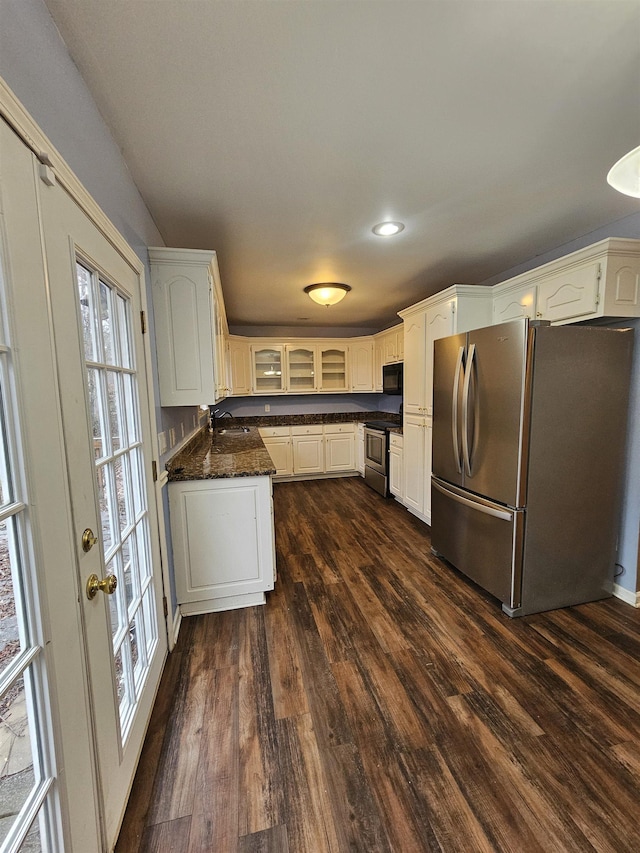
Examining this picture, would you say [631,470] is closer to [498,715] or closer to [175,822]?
[498,715]

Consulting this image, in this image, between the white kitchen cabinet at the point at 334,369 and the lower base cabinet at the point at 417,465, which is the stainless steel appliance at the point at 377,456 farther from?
the white kitchen cabinet at the point at 334,369

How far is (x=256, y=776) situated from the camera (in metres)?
1.27

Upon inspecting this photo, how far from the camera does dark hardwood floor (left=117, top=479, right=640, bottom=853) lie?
111 centimetres

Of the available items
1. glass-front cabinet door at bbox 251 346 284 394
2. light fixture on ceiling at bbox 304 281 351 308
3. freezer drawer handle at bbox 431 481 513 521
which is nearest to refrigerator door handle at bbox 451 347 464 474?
freezer drawer handle at bbox 431 481 513 521

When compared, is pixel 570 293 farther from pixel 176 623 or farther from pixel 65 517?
pixel 176 623

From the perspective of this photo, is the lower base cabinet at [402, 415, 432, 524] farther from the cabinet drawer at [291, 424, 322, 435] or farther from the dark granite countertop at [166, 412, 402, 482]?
the cabinet drawer at [291, 424, 322, 435]

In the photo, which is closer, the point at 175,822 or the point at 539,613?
the point at 175,822

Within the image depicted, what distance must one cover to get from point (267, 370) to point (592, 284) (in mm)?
4081

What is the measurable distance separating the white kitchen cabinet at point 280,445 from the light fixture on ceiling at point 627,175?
4.41 meters

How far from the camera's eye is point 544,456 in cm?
210

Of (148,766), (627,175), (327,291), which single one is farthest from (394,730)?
(327,291)

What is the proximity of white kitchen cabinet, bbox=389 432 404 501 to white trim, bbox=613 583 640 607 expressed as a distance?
6.62ft

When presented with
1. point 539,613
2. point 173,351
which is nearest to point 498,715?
point 539,613

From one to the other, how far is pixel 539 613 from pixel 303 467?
11.7 feet
